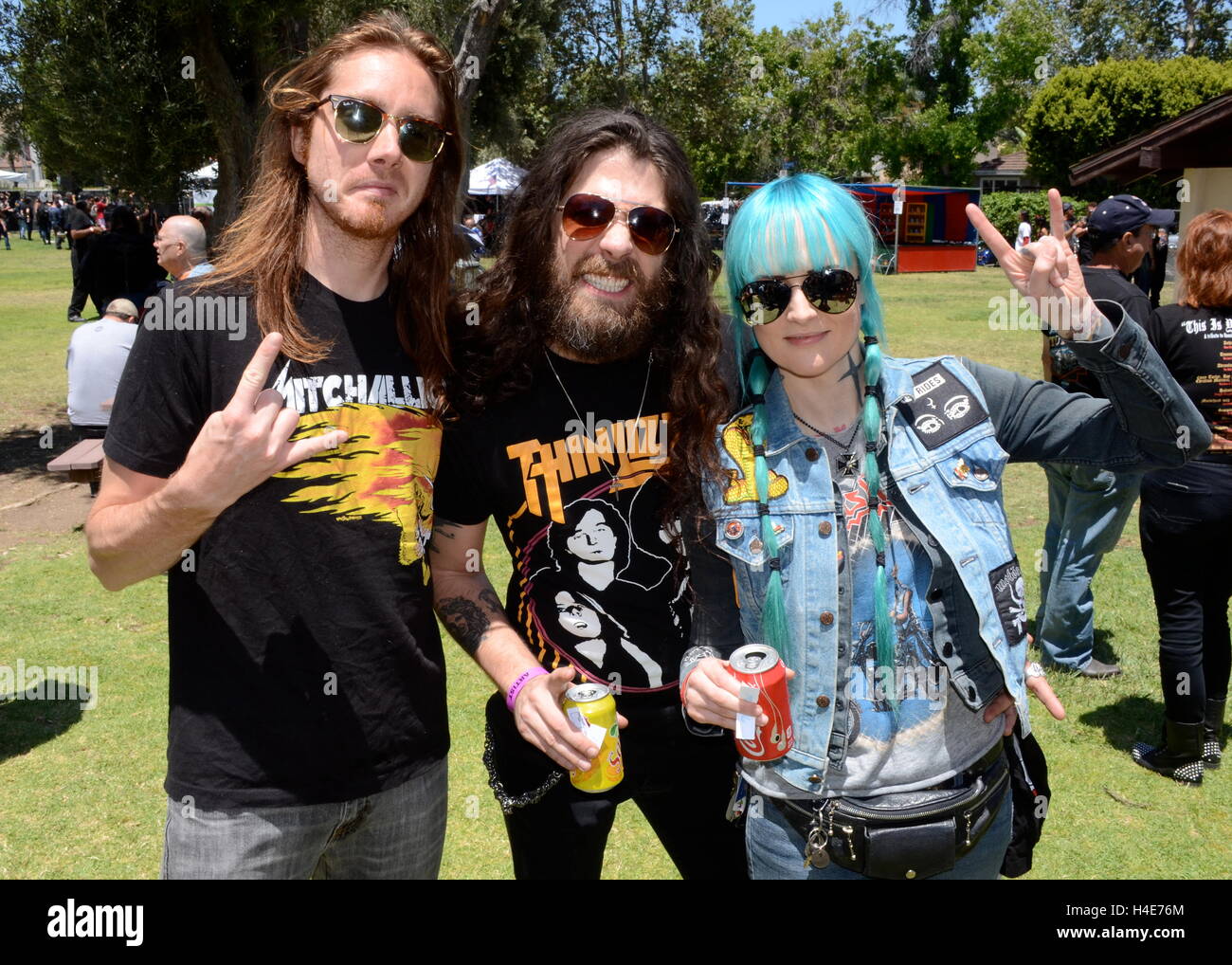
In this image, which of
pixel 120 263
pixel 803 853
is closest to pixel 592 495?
pixel 803 853

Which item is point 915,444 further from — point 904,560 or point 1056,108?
point 1056,108

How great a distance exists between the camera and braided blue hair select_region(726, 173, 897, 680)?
6.82ft

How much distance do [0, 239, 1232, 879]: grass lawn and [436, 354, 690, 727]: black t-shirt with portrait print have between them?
1571mm

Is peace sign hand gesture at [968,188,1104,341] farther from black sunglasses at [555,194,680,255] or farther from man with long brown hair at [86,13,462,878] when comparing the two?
man with long brown hair at [86,13,462,878]

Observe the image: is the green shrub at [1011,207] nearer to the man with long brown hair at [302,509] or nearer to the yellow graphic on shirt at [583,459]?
the yellow graphic on shirt at [583,459]

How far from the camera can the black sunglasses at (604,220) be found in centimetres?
248

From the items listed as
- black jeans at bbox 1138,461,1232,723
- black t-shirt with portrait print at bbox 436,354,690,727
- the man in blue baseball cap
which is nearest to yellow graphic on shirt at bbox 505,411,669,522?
black t-shirt with portrait print at bbox 436,354,690,727

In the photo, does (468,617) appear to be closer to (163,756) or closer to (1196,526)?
(163,756)

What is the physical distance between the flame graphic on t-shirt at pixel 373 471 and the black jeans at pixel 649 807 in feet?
2.16

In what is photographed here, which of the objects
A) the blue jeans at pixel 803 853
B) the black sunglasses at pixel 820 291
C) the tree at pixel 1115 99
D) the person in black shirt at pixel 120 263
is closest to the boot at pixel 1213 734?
the blue jeans at pixel 803 853

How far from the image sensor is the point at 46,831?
4.10 m

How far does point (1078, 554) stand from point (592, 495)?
408 cm

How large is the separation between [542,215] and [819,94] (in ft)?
157
